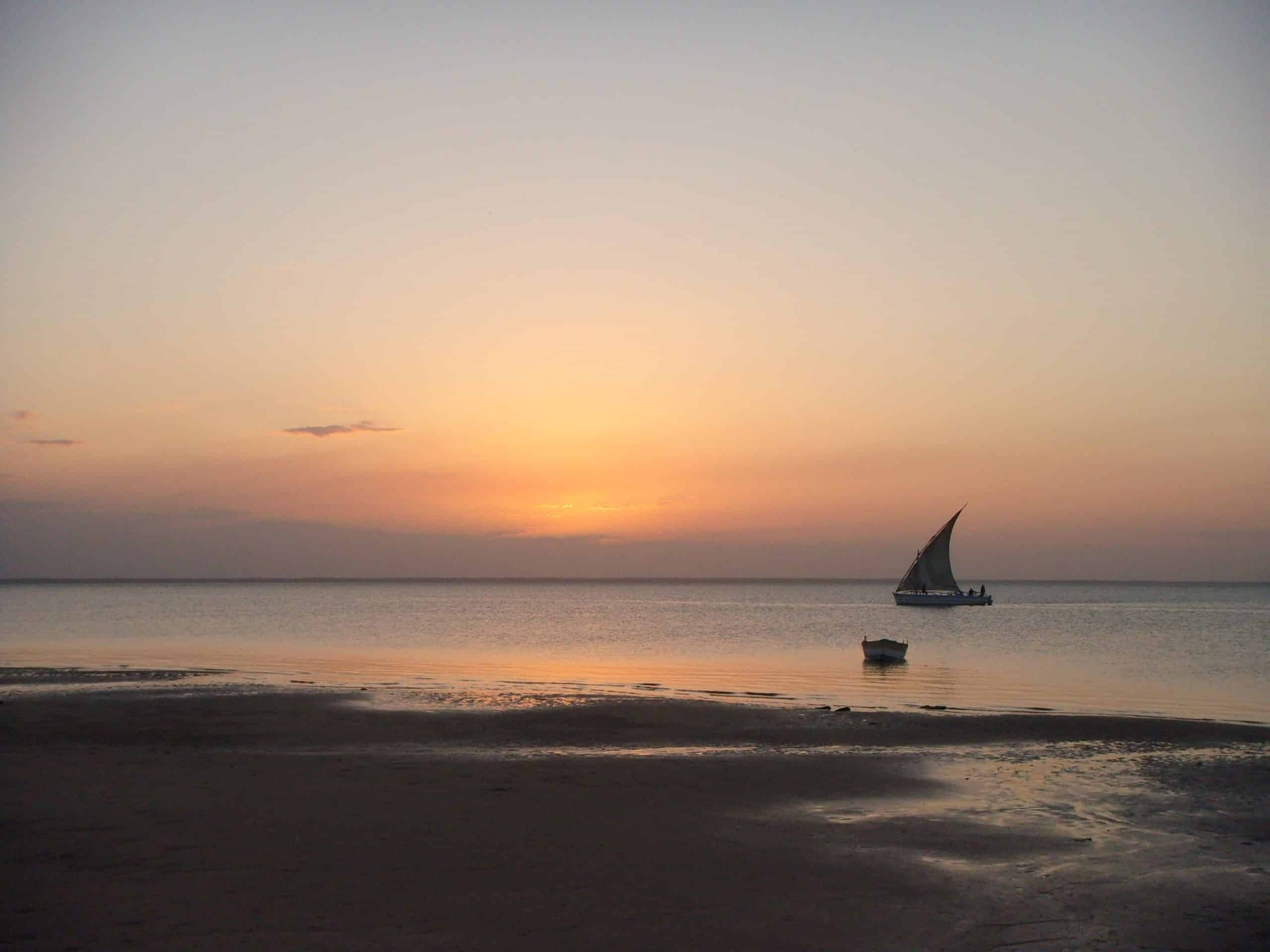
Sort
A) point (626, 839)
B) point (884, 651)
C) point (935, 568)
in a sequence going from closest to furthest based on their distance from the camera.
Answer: point (626, 839) → point (884, 651) → point (935, 568)

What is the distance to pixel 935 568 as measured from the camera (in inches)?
4225

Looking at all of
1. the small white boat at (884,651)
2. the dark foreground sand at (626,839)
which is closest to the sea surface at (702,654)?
the small white boat at (884,651)

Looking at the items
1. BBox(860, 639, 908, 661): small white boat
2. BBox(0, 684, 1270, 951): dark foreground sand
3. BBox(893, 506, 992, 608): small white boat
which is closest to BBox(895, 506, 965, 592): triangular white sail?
BBox(893, 506, 992, 608): small white boat

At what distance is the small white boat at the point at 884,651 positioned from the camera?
45.2 meters

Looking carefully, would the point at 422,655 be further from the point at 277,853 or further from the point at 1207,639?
the point at 1207,639

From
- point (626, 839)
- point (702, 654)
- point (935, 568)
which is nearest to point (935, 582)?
point (935, 568)

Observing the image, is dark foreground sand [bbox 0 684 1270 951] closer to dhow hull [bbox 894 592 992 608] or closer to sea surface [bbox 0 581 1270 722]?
sea surface [bbox 0 581 1270 722]

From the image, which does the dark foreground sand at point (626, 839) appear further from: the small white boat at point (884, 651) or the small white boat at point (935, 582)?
the small white boat at point (935, 582)

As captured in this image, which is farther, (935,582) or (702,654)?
(935,582)

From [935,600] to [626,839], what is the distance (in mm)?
103809

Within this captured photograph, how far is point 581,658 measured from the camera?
163 ft

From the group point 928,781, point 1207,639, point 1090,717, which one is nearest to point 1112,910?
point 928,781

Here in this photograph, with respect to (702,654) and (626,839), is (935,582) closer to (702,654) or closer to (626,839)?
(702,654)

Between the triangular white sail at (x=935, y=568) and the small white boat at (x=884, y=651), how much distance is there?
5585 cm
